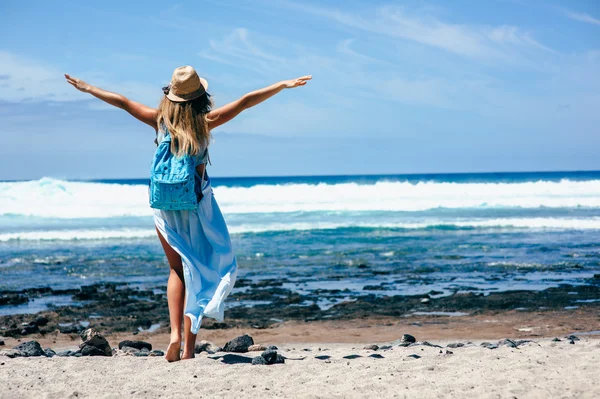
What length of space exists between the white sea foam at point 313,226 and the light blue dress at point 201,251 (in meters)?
16.0

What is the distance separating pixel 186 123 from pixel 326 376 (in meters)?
2.00

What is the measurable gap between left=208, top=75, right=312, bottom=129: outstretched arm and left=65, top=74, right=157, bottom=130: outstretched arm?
20.3 inches

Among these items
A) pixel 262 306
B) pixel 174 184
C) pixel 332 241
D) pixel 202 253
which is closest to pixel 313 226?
pixel 332 241

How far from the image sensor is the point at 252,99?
15.1ft

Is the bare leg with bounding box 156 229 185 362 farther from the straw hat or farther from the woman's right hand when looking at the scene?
the woman's right hand

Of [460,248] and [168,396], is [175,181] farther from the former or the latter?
[460,248]

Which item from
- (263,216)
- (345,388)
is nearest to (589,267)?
(345,388)

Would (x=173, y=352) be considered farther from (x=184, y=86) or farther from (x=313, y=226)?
(x=313, y=226)

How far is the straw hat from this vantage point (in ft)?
15.3

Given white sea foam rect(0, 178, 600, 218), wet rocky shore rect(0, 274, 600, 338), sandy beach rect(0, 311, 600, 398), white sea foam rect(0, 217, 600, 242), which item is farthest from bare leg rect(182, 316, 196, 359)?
white sea foam rect(0, 178, 600, 218)

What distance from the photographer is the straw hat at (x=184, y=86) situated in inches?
184

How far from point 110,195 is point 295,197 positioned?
10.8m

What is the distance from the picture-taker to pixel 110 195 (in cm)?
3731

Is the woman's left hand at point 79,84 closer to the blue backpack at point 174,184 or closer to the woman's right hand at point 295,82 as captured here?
the blue backpack at point 174,184
